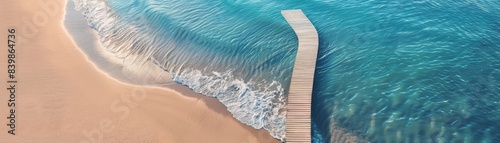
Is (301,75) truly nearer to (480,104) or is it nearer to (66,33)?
(480,104)

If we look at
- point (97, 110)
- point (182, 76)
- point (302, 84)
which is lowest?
point (97, 110)

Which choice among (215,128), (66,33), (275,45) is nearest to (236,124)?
(215,128)

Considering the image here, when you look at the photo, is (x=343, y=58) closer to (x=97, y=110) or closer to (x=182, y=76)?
(x=182, y=76)

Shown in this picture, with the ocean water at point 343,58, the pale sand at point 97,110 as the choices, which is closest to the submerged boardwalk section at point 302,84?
the ocean water at point 343,58

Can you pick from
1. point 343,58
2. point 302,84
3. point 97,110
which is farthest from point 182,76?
point 343,58

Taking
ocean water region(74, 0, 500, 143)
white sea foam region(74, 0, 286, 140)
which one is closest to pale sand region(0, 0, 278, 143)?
white sea foam region(74, 0, 286, 140)

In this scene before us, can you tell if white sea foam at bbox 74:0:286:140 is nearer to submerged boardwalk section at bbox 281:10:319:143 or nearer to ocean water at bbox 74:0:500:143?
ocean water at bbox 74:0:500:143
